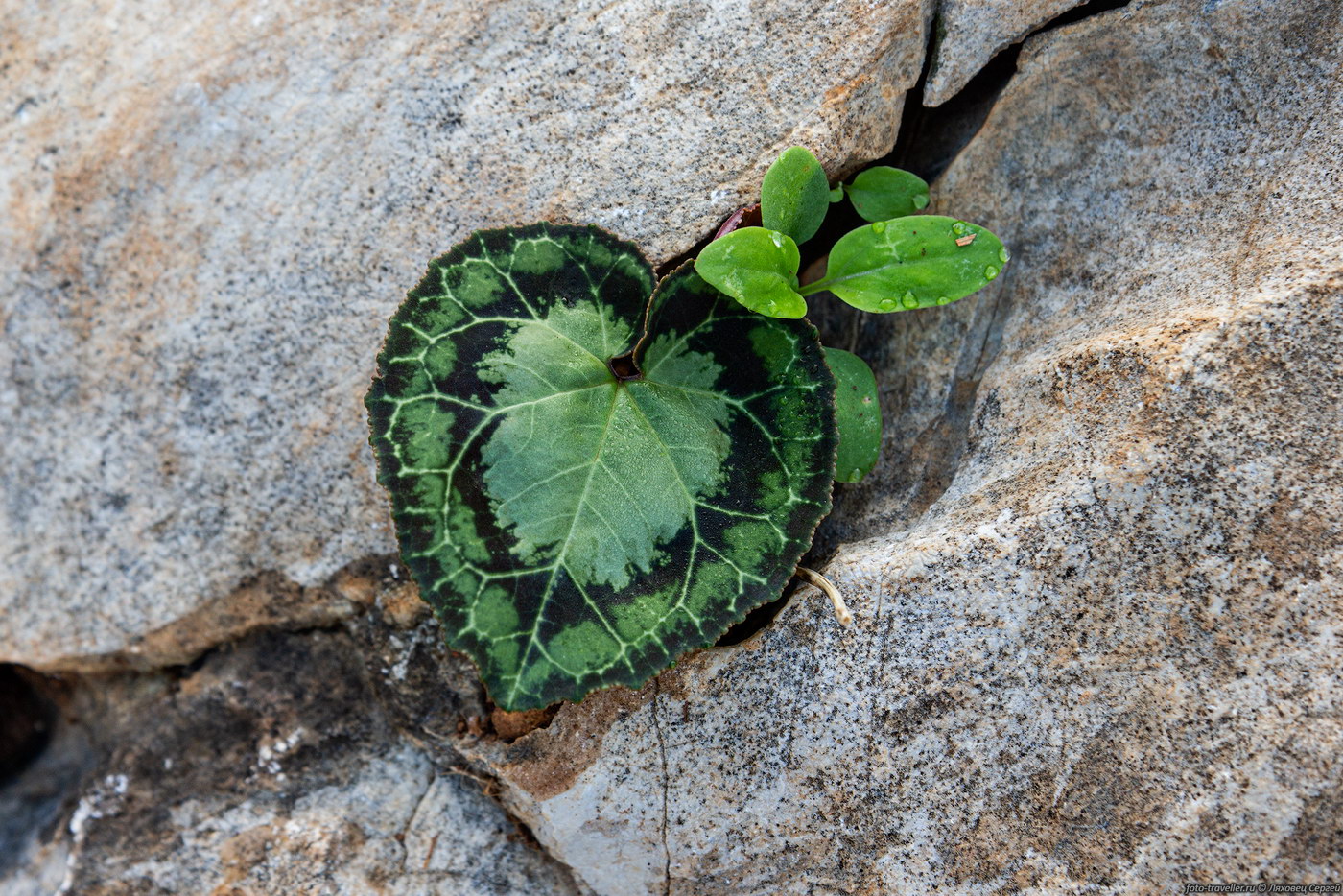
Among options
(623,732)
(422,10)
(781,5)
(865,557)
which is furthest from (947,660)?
(422,10)

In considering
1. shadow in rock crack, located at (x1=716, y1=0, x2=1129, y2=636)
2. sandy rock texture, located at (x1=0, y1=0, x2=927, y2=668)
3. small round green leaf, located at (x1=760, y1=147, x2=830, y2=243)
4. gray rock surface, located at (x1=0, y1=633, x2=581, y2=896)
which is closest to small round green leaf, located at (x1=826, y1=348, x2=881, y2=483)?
shadow in rock crack, located at (x1=716, y1=0, x2=1129, y2=636)

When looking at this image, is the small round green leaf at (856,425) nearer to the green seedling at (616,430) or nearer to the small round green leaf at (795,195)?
the green seedling at (616,430)

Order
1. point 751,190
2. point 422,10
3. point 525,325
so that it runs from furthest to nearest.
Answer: point 422,10 → point 751,190 → point 525,325

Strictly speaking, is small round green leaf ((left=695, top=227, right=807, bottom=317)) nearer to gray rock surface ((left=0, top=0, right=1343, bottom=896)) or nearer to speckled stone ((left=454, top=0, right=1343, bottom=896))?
gray rock surface ((left=0, top=0, right=1343, bottom=896))

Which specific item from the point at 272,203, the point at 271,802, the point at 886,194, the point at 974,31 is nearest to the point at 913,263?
the point at 886,194

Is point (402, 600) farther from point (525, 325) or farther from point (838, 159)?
point (838, 159)

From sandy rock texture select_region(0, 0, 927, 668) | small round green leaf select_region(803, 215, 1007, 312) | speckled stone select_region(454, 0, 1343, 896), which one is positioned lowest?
speckled stone select_region(454, 0, 1343, 896)

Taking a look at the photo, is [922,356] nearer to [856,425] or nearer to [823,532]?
[856,425]
